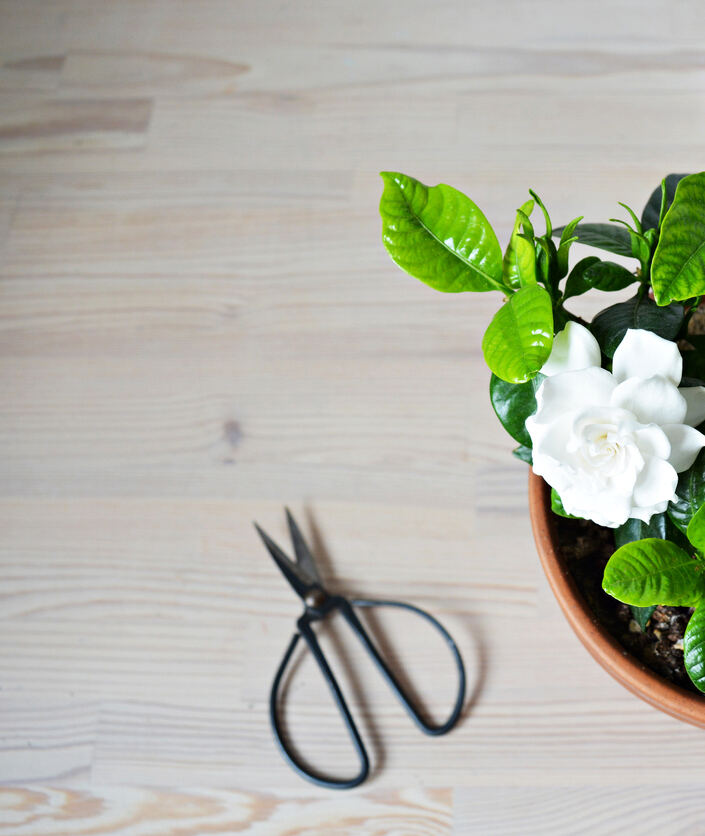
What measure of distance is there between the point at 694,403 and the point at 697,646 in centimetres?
10

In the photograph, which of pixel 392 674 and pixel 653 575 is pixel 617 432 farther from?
pixel 392 674

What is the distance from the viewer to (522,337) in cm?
30

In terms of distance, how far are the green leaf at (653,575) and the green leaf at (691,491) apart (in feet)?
0.05

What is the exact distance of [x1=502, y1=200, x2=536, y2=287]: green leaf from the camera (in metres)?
0.30

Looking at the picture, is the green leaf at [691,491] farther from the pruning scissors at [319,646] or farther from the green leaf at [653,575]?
the pruning scissors at [319,646]

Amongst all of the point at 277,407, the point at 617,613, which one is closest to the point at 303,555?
the point at 277,407

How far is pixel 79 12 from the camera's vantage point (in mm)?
879

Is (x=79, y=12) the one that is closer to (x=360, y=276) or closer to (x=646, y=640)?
(x=360, y=276)

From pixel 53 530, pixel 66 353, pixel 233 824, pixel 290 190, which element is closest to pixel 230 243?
pixel 290 190

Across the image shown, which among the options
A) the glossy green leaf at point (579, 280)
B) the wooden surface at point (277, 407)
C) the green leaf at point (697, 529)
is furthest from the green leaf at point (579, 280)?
the wooden surface at point (277, 407)

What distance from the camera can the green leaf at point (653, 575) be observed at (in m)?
0.30

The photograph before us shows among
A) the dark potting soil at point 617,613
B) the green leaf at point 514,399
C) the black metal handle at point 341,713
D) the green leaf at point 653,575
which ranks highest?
the green leaf at point 514,399

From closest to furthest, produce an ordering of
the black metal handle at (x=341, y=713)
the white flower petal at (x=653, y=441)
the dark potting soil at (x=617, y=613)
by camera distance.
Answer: the white flower petal at (x=653, y=441) < the dark potting soil at (x=617, y=613) < the black metal handle at (x=341, y=713)

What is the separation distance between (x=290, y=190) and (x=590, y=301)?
304 mm
